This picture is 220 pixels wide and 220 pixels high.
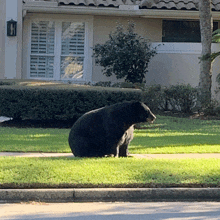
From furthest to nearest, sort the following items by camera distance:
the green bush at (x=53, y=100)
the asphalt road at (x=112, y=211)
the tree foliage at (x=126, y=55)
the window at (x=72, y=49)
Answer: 1. the window at (x=72, y=49)
2. the tree foliage at (x=126, y=55)
3. the green bush at (x=53, y=100)
4. the asphalt road at (x=112, y=211)

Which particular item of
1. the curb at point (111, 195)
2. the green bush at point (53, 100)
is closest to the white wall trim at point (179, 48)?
the green bush at point (53, 100)

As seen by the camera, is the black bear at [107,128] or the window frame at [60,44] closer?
the black bear at [107,128]

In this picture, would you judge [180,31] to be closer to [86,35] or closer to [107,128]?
[86,35]

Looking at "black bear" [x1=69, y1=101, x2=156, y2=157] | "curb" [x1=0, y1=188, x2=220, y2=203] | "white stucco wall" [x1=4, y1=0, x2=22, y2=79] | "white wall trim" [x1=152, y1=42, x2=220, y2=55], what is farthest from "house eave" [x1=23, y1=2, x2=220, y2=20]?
"curb" [x1=0, y1=188, x2=220, y2=203]

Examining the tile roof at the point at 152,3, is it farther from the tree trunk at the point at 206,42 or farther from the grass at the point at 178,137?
the grass at the point at 178,137

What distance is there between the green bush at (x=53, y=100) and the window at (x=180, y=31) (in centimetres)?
716

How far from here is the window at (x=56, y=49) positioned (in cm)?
2042

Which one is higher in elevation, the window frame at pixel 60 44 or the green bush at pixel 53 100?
the window frame at pixel 60 44

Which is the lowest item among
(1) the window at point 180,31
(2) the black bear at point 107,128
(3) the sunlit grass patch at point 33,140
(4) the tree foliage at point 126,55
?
(3) the sunlit grass patch at point 33,140

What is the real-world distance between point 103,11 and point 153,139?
28.3 feet

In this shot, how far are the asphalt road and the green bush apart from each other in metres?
7.67

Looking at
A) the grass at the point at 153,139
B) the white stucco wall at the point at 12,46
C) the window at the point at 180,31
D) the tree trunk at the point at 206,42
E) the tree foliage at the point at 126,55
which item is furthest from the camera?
the window at the point at 180,31

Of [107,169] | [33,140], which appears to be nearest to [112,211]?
[107,169]

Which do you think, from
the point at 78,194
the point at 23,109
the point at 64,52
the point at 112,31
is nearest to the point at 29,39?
the point at 64,52
